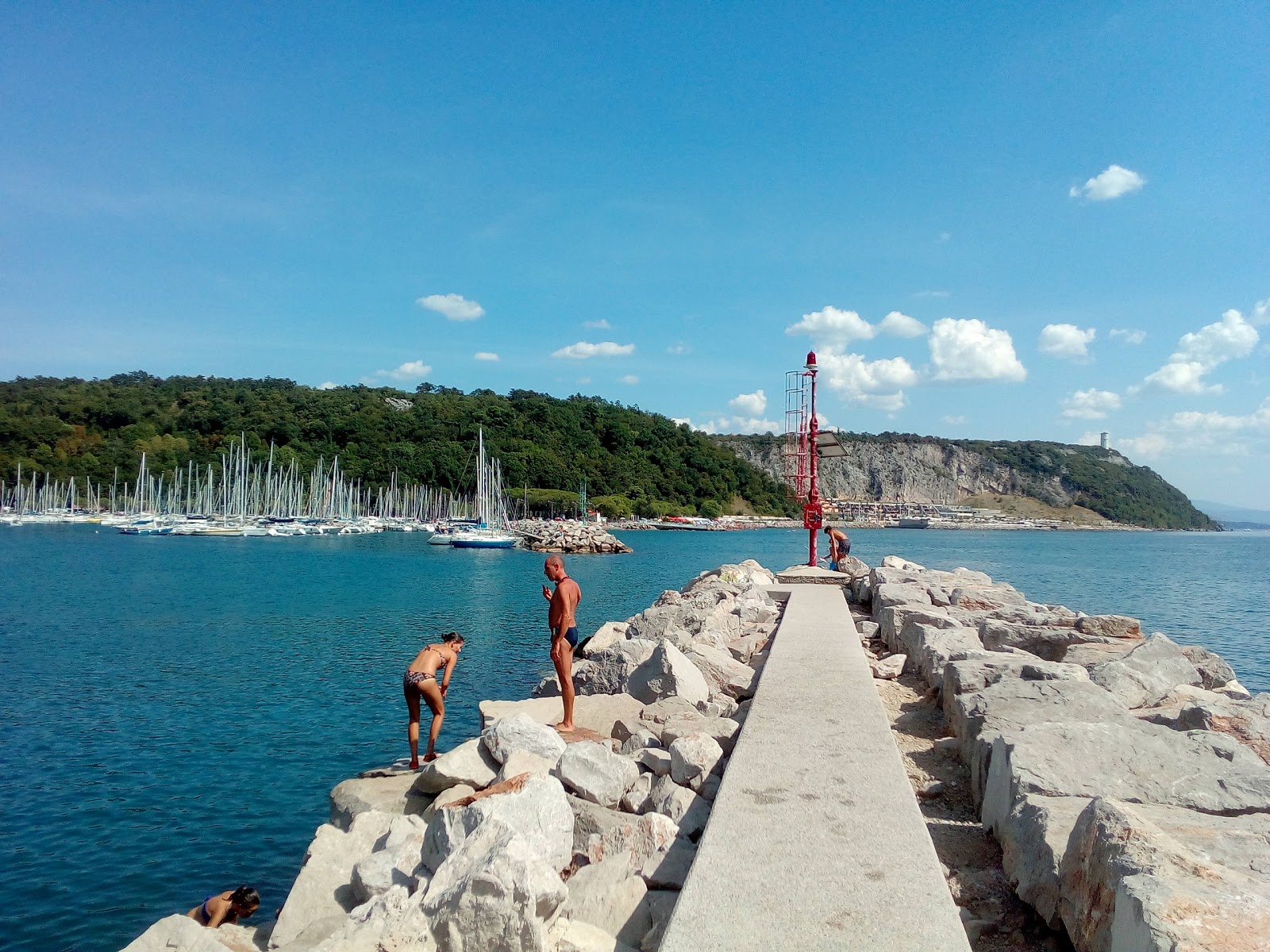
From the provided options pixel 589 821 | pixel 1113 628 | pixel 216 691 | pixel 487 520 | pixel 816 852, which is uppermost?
pixel 487 520

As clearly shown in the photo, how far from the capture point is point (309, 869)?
20.5 feet

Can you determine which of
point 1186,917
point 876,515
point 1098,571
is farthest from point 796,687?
point 876,515

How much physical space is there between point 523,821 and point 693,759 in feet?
5.78

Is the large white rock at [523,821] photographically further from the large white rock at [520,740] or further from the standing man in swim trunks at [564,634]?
the standing man in swim trunks at [564,634]

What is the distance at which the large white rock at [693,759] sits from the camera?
710 centimetres

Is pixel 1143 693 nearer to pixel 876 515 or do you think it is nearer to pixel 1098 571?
pixel 1098 571

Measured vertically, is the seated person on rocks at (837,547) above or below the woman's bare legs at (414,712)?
above

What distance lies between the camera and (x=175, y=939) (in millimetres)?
5129

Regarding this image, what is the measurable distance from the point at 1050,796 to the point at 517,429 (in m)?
136

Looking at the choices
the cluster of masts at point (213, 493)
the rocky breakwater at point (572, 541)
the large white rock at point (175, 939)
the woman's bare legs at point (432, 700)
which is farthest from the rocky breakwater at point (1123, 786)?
the cluster of masts at point (213, 493)

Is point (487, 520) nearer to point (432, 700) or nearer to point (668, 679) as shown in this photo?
point (668, 679)

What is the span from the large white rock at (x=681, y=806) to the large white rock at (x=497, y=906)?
1711 millimetres

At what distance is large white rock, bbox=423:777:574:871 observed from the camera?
5.55m

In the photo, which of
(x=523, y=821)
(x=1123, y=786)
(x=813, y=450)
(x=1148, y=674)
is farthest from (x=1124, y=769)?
(x=813, y=450)
